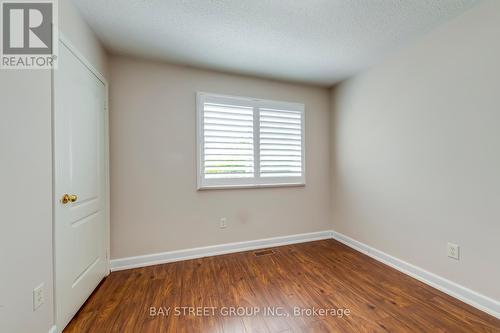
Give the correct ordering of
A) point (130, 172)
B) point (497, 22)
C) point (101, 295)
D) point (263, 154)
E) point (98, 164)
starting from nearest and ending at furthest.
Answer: point (497, 22) < point (101, 295) < point (98, 164) < point (130, 172) < point (263, 154)

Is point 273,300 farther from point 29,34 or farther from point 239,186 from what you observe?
point 29,34

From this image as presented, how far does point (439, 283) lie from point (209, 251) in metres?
2.43

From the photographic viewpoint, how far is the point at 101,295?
70.9 inches

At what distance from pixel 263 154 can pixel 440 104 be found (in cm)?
193

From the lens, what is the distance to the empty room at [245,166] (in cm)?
131

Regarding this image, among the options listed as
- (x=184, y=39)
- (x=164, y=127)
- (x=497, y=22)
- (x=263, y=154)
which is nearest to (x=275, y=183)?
(x=263, y=154)

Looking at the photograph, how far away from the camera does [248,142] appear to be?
2.76 metres

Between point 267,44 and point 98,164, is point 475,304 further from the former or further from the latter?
point 98,164

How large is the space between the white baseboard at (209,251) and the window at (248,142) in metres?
0.82

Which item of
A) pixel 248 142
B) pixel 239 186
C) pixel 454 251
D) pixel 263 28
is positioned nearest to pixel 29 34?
pixel 263 28

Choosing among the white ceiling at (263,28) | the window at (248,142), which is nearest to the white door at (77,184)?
the white ceiling at (263,28)

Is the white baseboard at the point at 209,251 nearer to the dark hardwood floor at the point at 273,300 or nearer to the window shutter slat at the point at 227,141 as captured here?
the dark hardwood floor at the point at 273,300

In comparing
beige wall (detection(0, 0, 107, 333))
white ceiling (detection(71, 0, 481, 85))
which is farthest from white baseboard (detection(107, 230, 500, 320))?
white ceiling (detection(71, 0, 481, 85))

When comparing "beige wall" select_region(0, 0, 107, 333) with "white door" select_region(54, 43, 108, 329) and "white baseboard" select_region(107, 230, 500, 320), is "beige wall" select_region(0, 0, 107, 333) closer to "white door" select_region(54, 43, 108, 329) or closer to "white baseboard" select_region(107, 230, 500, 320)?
"white door" select_region(54, 43, 108, 329)
